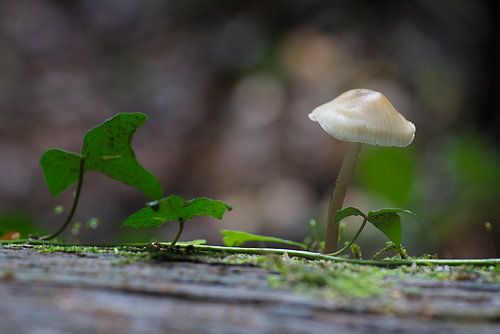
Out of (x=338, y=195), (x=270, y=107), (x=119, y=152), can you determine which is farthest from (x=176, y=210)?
(x=270, y=107)

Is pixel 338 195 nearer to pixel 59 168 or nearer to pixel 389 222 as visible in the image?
pixel 389 222

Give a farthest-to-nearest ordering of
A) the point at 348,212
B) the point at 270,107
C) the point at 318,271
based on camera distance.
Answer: the point at 270,107 < the point at 348,212 < the point at 318,271

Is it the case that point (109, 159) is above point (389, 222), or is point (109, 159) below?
above

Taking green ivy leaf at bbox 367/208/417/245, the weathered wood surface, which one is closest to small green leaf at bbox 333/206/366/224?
green ivy leaf at bbox 367/208/417/245

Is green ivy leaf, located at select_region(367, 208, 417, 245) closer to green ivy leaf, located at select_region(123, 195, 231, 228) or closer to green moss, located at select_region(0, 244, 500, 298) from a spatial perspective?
green moss, located at select_region(0, 244, 500, 298)

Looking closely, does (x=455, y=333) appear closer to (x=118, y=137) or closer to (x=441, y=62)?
(x=118, y=137)

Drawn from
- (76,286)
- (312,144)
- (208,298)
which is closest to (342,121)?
(208,298)

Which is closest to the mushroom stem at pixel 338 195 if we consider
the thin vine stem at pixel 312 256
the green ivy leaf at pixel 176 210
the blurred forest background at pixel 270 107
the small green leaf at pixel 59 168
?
the thin vine stem at pixel 312 256
